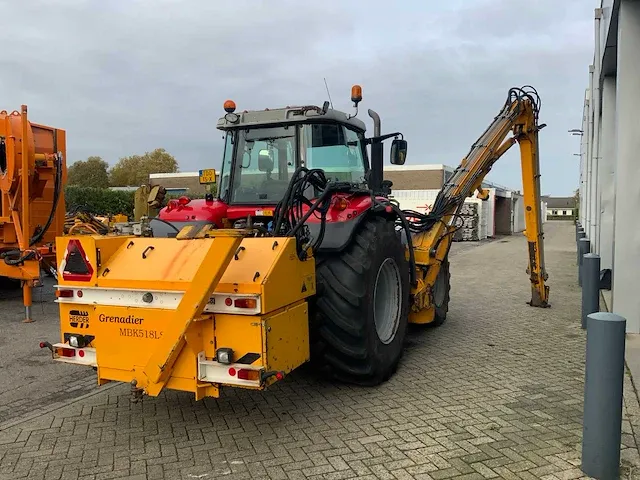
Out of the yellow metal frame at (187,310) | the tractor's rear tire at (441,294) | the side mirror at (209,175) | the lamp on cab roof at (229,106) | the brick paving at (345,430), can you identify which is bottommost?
the brick paving at (345,430)

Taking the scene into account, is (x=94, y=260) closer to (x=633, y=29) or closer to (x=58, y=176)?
(x=58, y=176)

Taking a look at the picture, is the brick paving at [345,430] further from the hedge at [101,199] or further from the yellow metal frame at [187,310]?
the hedge at [101,199]

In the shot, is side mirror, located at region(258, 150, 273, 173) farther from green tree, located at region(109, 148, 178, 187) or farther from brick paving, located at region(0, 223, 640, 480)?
green tree, located at region(109, 148, 178, 187)

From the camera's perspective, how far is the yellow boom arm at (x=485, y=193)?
6633 mm

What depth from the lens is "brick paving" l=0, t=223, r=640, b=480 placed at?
11.4 ft

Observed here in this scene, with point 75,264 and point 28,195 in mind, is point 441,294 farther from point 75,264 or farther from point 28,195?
point 28,195

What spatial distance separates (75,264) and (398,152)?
3376 millimetres

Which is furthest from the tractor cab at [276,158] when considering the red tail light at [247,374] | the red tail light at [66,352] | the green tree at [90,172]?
the green tree at [90,172]

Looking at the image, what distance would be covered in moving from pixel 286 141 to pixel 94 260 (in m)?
2.28

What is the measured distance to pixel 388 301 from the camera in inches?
211

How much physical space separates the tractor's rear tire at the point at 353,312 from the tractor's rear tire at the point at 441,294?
2.44 m

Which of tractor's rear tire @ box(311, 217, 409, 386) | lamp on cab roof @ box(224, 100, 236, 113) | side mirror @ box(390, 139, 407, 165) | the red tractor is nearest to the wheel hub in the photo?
the red tractor

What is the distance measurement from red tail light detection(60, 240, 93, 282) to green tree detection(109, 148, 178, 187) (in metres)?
53.6

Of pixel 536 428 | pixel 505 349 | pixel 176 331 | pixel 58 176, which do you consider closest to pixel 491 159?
pixel 505 349
